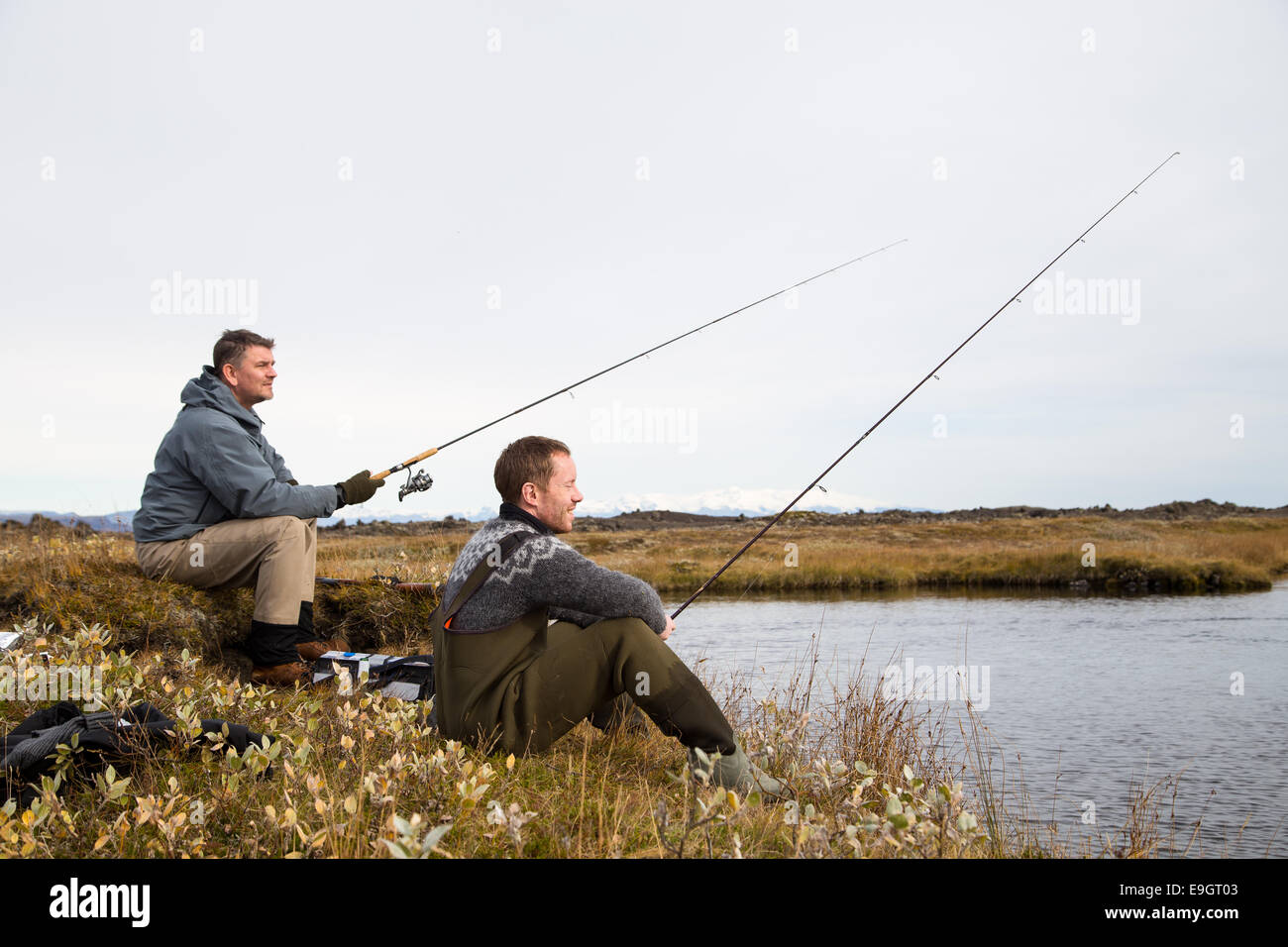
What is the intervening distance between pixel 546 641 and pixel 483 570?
15.9 inches

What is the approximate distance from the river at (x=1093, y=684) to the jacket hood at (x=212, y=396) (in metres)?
3.73

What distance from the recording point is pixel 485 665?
3521 millimetres

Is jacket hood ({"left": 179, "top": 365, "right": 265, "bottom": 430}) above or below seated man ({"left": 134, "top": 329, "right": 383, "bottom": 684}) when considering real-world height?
above

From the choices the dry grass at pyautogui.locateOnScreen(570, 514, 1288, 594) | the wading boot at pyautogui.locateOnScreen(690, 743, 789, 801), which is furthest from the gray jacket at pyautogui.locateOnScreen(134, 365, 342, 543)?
the dry grass at pyautogui.locateOnScreen(570, 514, 1288, 594)

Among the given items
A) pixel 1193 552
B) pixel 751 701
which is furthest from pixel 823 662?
pixel 1193 552

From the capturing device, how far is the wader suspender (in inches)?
134

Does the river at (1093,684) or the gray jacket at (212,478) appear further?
the river at (1093,684)

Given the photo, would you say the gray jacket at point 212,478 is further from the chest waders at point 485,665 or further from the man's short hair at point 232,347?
the chest waders at point 485,665

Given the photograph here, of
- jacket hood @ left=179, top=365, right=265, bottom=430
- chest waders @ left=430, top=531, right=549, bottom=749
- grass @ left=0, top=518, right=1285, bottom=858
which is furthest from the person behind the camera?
jacket hood @ left=179, top=365, right=265, bottom=430

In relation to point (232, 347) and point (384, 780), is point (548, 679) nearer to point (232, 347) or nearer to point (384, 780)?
point (384, 780)

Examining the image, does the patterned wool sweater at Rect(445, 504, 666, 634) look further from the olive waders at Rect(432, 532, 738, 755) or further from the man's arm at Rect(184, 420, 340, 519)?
the man's arm at Rect(184, 420, 340, 519)

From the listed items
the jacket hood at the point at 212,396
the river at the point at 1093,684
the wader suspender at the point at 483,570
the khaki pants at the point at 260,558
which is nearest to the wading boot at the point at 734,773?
the wader suspender at the point at 483,570

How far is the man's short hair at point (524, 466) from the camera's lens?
3650 millimetres
